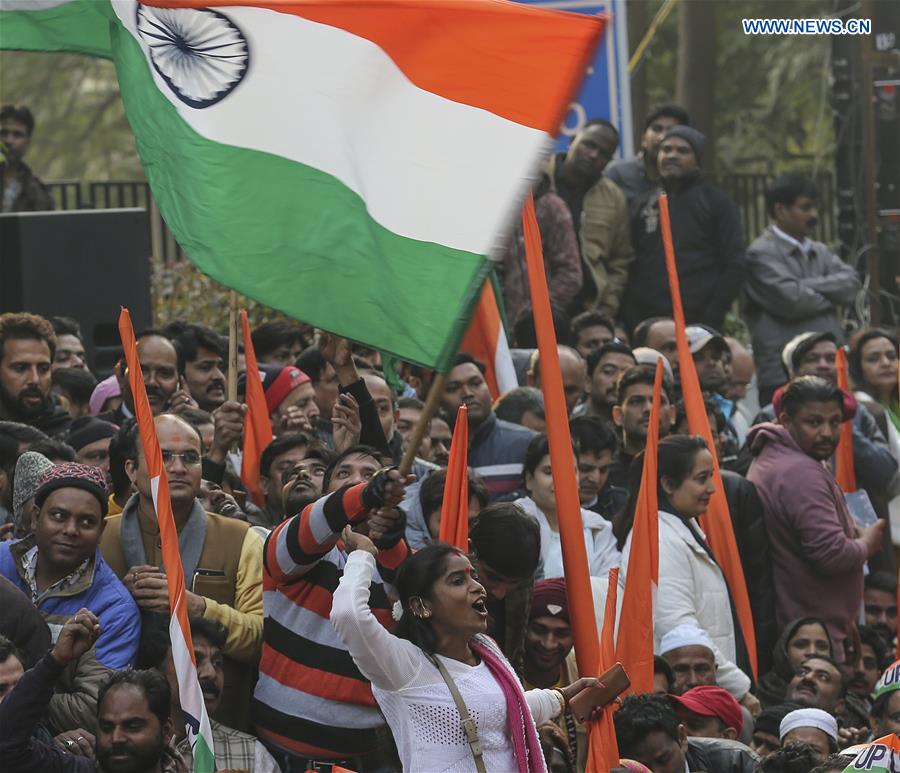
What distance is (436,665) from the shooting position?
237 inches

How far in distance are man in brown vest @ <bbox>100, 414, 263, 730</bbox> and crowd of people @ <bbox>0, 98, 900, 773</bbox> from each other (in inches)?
0.4

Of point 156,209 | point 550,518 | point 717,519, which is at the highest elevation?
point 156,209

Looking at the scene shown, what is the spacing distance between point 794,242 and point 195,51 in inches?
272

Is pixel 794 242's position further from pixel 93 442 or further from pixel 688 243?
pixel 93 442

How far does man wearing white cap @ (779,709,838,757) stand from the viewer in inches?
A: 312

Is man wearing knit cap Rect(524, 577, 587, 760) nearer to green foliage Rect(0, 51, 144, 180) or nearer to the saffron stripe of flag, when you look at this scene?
the saffron stripe of flag

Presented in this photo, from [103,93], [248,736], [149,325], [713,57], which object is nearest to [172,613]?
[248,736]

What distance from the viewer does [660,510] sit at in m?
8.73

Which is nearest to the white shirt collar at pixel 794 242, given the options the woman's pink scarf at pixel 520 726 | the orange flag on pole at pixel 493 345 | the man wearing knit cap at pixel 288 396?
the orange flag on pole at pixel 493 345

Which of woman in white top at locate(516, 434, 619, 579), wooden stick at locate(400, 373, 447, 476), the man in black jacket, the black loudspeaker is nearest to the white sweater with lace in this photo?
wooden stick at locate(400, 373, 447, 476)

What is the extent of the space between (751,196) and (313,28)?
12.6m

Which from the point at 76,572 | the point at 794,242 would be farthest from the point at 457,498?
the point at 794,242

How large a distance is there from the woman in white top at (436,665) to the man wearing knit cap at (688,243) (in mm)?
6772

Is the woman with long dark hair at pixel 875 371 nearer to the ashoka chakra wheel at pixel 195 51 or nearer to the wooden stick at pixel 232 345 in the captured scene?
the wooden stick at pixel 232 345
